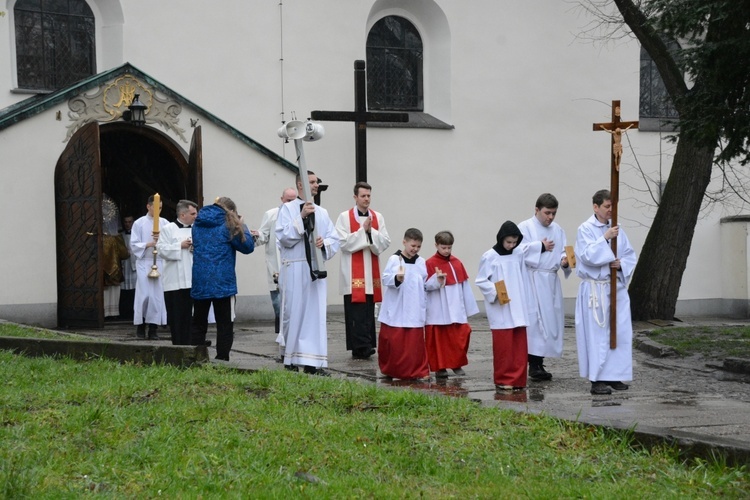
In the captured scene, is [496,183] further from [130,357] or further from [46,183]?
[130,357]

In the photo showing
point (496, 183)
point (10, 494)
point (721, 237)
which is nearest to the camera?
point (10, 494)

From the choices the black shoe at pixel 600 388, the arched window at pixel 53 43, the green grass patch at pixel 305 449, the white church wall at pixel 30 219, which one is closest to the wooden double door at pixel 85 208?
the white church wall at pixel 30 219

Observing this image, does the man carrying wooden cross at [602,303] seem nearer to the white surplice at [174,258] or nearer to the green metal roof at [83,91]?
the white surplice at [174,258]

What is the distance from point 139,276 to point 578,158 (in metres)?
10.0

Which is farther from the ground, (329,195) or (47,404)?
(329,195)

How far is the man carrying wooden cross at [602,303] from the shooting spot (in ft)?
33.9

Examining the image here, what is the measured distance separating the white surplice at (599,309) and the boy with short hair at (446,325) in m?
1.37

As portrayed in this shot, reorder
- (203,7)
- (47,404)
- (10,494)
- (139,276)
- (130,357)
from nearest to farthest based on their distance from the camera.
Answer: (10,494)
(47,404)
(130,357)
(139,276)
(203,7)

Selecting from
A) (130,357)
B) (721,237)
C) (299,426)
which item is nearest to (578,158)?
(721,237)

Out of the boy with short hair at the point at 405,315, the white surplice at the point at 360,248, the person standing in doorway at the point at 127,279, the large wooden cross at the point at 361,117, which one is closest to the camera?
the boy with short hair at the point at 405,315

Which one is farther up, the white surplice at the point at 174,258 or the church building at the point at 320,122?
the church building at the point at 320,122

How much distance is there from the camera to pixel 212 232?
11.8 meters

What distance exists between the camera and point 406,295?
37.4ft

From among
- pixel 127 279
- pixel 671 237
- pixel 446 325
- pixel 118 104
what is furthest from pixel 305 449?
pixel 671 237
